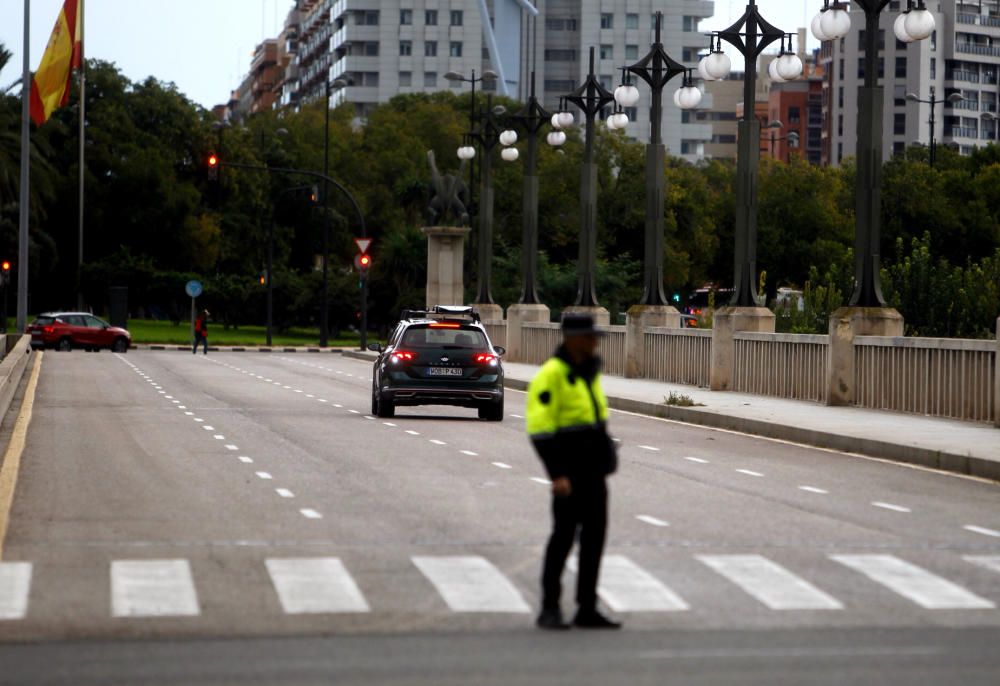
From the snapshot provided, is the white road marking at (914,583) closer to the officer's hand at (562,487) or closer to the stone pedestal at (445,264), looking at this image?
the officer's hand at (562,487)

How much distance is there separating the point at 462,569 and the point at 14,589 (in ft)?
8.16

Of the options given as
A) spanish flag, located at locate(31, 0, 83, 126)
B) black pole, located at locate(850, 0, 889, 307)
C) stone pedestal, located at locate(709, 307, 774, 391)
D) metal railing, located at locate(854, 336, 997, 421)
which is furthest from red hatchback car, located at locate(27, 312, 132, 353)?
black pole, located at locate(850, 0, 889, 307)

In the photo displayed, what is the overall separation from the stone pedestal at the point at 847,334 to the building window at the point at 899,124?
409 ft

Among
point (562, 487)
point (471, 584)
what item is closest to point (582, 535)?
point (562, 487)

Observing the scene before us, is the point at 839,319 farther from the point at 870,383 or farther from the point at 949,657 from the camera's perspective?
the point at 949,657

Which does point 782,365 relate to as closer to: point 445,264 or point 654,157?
point 654,157

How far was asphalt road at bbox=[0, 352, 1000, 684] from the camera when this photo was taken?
8.19m

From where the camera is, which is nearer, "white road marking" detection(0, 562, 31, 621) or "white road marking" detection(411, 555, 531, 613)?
"white road marking" detection(0, 562, 31, 621)

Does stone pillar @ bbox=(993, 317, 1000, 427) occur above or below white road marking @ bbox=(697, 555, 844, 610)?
above

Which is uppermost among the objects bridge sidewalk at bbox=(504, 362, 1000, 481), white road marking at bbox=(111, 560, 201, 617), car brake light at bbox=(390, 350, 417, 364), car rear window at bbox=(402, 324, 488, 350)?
car rear window at bbox=(402, 324, 488, 350)

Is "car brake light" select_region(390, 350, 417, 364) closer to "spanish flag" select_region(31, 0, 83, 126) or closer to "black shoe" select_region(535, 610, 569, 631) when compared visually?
"black shoe" select_region(535, 610, 569, 631)

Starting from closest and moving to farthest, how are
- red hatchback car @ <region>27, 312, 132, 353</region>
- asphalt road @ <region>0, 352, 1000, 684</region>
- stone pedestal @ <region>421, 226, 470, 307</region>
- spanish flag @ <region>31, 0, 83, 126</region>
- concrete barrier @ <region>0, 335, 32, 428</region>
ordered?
asphalt road @ <region>0, 352, 1000, 684</region> → concrete barrier @ <region>0, 335, 32, 428</region> → spanish flag @ <region>31, 0, 83, 126</region> → stone pedestal @ <region>421, 226, 470, 307</region> → red hatchback car @ <region>27, 312, 132, 353</region>

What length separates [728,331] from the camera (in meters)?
33.0

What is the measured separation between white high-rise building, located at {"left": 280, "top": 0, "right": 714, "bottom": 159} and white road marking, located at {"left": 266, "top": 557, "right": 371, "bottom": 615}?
135695mm
